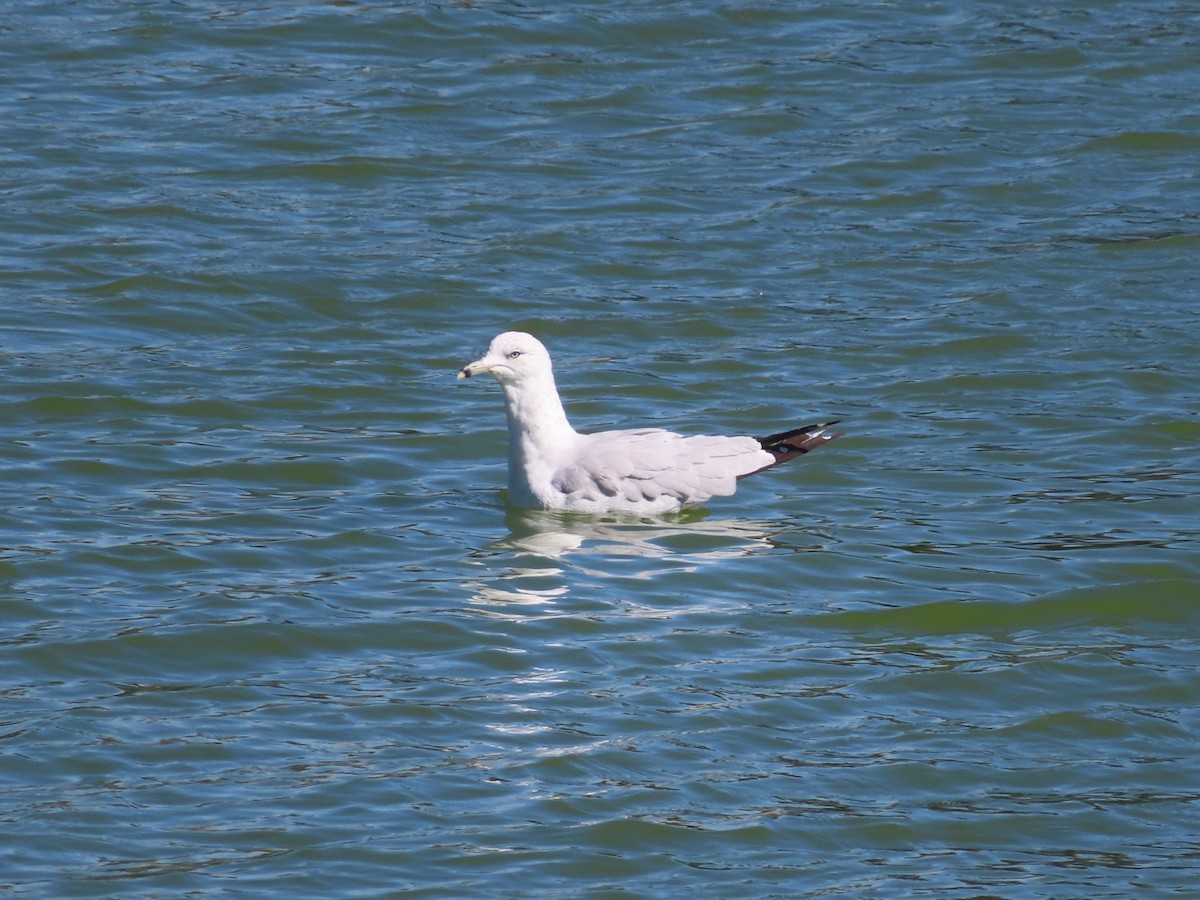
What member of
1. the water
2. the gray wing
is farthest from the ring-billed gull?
the water

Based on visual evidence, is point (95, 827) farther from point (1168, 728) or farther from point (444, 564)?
point (1168, 728)

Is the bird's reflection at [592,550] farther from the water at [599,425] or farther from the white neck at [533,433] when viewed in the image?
the white neck at [533,433]

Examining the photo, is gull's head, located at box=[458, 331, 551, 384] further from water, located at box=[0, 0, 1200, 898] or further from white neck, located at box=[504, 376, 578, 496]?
water, located at box=[0, 0, 1200, 898]

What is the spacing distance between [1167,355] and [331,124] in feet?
23.8

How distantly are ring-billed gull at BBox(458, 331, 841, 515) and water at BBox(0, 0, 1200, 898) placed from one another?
177 millimetres

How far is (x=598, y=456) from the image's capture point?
1034cm

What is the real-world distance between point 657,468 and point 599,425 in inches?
68.1

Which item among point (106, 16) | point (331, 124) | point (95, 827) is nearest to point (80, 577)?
point (95, 827)

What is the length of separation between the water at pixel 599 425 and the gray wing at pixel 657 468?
0.60ft

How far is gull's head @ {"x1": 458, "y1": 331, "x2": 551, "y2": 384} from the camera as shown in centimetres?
1045

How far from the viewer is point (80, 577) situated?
30.3 feet

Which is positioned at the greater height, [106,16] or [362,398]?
[106,16]

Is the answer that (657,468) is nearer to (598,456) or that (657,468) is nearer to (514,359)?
(598,456)

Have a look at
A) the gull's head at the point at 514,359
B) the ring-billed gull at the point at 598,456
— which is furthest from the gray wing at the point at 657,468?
the gull's head at the point at 514,359
